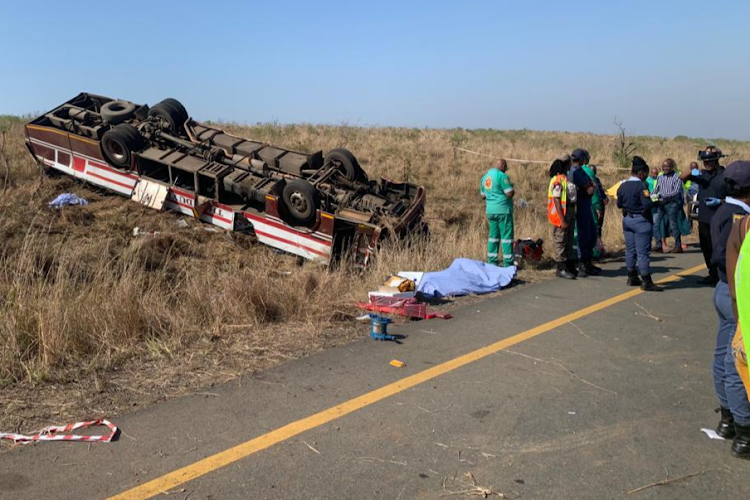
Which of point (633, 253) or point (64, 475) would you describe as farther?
point (633, 253)

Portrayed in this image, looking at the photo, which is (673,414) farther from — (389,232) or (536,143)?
(536,143)

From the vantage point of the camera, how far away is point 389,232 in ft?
32.4

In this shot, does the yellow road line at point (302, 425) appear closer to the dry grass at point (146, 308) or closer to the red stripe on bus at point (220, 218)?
the dry grass at point (146, 308)

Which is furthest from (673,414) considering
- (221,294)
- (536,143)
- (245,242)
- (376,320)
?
(536,143)

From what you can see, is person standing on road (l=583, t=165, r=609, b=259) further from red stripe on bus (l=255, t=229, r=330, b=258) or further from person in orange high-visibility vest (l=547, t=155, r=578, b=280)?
red stripe on bus (l=255, t=229, r=330, b=258)

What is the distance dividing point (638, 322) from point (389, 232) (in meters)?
4.43

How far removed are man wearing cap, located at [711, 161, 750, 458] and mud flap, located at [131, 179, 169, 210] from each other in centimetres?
990

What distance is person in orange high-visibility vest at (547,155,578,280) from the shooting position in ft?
28.0

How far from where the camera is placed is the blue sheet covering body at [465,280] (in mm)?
7457

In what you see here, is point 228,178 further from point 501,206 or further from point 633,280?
point 633,280

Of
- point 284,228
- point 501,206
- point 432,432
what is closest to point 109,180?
point 284,228

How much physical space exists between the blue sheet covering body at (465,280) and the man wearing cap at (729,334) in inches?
147

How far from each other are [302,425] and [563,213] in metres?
5.88

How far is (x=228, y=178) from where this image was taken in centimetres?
1123
